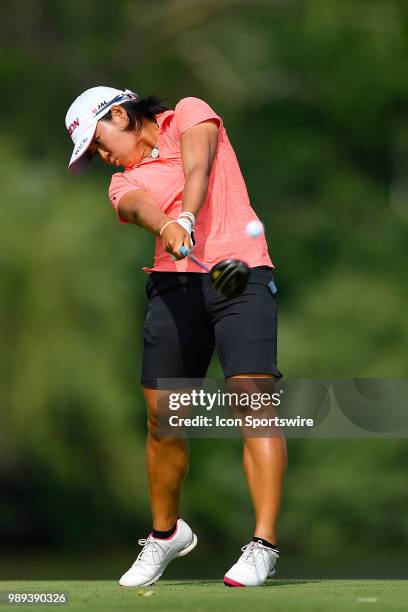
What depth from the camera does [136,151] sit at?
15.8ft

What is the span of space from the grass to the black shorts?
679 millimetres

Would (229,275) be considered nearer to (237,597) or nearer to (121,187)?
(121,187)

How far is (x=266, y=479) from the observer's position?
4477 millimetres

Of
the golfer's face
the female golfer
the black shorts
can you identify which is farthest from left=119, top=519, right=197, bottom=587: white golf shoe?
the golfer's face

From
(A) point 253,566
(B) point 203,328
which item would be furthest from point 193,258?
(A) point 253,566

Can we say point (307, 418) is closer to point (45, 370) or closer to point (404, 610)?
point (404, 610)

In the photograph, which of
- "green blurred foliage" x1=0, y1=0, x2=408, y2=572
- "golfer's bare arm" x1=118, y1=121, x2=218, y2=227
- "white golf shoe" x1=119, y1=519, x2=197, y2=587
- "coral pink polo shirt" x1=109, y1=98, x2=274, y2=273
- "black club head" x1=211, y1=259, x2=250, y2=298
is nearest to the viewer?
"black club head" x1=211, y1=259, x2=250, y2=298

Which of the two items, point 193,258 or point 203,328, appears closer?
point 193,258

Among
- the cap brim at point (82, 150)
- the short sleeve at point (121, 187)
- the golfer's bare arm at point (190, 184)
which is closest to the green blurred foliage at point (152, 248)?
the cap brim at point (82, 150)

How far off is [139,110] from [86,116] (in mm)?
187

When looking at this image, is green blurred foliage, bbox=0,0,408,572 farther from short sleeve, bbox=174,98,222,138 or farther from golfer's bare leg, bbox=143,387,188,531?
short sleeve, bbox=174,98,222,138

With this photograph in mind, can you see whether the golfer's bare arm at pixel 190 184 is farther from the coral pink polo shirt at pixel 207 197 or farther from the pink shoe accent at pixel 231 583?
the pink shoe accent at pixel 231 583

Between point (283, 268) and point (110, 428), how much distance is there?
3.76 metres

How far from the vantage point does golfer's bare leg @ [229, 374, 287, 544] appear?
4.48 m
